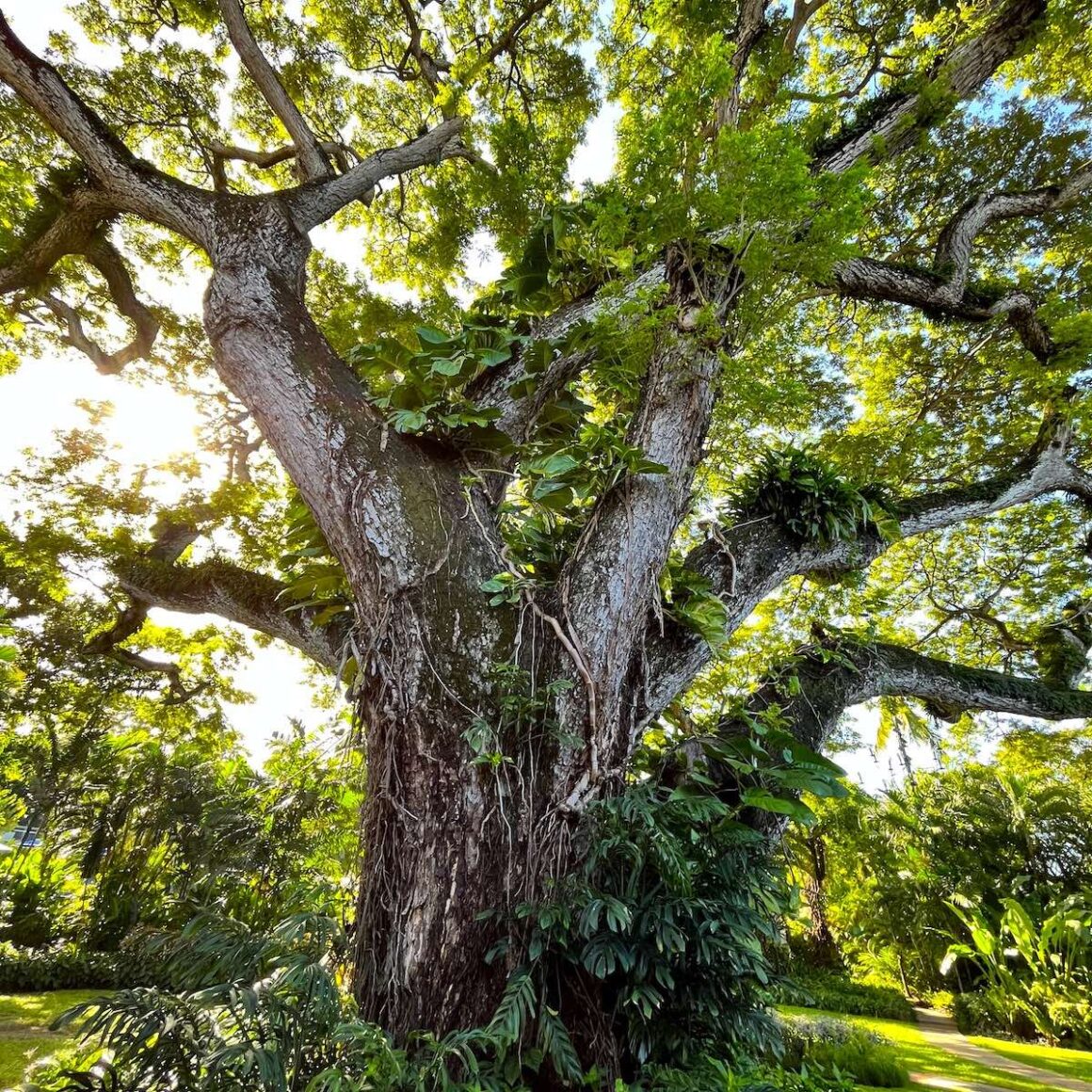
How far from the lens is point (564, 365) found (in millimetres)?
2887

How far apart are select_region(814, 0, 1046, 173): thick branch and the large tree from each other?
27mm

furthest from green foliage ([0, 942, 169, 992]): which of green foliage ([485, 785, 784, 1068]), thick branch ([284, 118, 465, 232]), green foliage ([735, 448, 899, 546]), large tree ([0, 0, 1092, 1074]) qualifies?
green foliage ([735, 448, 899, 546])

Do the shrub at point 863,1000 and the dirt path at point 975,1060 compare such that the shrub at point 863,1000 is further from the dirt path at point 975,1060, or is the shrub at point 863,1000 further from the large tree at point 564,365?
the large tree at point 564,365

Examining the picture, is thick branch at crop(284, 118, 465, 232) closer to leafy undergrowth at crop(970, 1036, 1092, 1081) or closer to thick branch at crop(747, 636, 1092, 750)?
thick branch at crop(747, 636, 1092, 750)

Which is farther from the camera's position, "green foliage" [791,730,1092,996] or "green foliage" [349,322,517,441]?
"green foliage" [791,730,1092,996]

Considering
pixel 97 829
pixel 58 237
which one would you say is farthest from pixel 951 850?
pixel 58 237

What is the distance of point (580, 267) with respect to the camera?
3215 millimetres

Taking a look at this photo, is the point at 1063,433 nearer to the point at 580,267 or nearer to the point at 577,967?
the point at 580,267

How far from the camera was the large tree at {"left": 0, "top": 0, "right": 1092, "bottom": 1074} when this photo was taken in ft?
6.23

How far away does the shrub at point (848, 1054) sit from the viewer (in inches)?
123

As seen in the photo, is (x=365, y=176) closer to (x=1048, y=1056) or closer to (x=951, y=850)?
(x=1048, y=1056)

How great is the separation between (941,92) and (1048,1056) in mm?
6881

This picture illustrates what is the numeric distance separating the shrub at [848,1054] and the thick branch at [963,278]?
15.1ft

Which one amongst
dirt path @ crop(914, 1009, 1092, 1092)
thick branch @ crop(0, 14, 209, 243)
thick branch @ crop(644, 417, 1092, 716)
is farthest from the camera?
dirt path @ crop(914, 1009, 1092, 1092)
